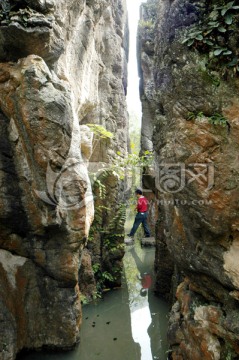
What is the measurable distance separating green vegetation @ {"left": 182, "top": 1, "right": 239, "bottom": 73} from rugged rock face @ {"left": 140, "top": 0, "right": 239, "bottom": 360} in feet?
0.21

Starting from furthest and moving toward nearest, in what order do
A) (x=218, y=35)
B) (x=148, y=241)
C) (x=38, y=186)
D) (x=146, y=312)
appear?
(x=148, y=241), (x=146, y=312), (x=38, y=186), (x=218, y=35)

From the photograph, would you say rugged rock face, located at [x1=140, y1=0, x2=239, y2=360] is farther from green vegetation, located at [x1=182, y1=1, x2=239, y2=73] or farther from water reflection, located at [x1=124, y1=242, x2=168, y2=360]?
water reflection, located at [x1=124, y1=242, x2=168, y2=360]

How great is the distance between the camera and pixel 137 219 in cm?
1184

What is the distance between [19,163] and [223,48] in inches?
146

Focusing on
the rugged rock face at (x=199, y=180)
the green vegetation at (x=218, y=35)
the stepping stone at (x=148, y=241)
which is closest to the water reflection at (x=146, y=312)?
the rugged rock face at (x=199, y=180)

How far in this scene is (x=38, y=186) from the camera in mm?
5125

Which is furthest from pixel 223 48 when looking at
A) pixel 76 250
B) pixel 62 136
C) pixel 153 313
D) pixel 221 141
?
pixel 153 313

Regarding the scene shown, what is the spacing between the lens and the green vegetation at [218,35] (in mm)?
3877

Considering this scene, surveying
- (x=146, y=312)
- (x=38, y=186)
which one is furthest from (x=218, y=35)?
(x=146, y=312)

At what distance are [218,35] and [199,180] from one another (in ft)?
6.53

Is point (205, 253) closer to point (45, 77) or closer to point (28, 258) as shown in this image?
point (28, 258)

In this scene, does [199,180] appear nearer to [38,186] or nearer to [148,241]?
[38,186]

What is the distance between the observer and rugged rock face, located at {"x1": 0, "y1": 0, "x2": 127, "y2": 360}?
4.80 meters

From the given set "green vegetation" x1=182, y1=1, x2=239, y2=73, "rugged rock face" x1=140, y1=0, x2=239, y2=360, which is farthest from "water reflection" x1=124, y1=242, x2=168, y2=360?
"green vegetation" x1=182, y1=1, x2=239, y2=73
